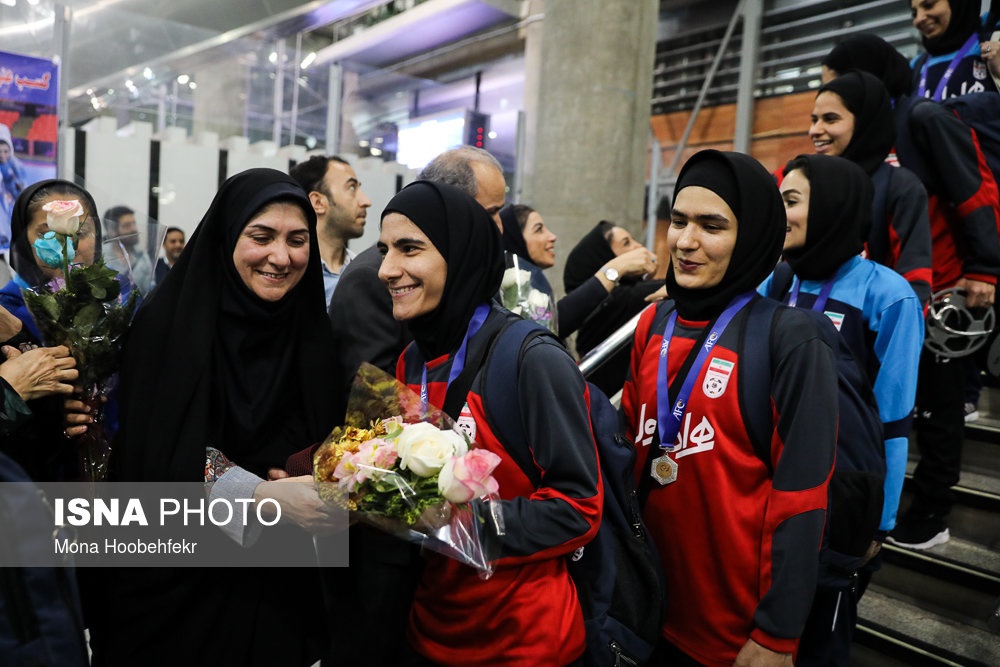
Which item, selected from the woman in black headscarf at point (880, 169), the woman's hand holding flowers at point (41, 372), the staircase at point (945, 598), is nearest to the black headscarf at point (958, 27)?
the woman in black headscarf at point (880, 169)

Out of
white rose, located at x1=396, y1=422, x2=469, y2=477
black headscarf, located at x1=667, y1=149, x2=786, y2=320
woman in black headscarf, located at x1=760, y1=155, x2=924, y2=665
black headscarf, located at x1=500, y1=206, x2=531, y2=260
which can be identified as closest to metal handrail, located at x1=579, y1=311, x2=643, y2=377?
black headscarf, located at x1=500, y1=206, x2=531, y2=260

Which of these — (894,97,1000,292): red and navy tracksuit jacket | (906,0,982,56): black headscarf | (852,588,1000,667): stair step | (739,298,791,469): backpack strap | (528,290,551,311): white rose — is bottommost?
(852,588,1000,667): stair step

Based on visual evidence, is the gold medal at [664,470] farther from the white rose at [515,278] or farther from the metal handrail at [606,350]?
the metal handrail at [606,350]

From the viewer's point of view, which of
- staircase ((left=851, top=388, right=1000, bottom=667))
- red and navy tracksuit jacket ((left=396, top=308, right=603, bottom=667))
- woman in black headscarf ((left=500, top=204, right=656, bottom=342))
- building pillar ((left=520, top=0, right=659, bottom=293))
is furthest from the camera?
building pillar ((left=520, top=0, right=659, bottom=293))

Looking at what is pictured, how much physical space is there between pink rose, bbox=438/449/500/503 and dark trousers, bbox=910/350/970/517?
8.17ft

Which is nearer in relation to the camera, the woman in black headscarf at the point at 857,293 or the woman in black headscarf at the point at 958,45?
the woman in black headscarf at the point at 857,293

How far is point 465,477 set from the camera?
128 cm

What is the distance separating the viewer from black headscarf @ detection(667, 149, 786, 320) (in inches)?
70.0

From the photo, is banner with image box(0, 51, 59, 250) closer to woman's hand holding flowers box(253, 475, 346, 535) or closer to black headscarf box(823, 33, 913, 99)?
woman's hand holding flowers box(253, 475, 346, 535)

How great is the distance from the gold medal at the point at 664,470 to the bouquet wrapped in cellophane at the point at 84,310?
1.30 m

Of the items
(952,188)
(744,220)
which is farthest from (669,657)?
(952,188)

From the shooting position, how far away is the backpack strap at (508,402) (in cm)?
157

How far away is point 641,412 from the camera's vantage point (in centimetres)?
192

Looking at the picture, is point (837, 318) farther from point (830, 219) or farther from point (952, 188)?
point (952, 188)
